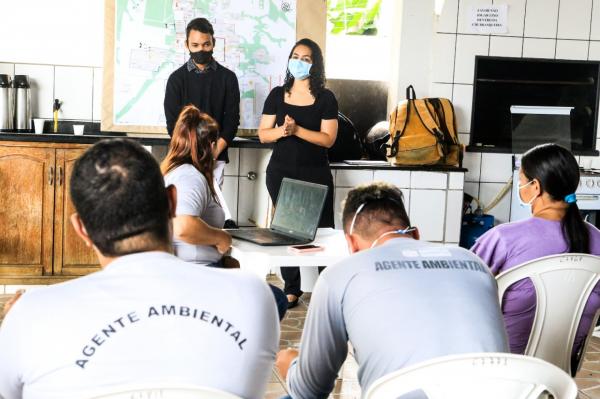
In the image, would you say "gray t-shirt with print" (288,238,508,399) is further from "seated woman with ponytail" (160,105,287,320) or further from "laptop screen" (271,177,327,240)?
"laptop screen" (271,177,327,240)

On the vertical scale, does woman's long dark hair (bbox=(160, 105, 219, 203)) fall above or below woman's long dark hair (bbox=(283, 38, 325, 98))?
below

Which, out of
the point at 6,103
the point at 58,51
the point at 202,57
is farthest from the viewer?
the point at 58,51

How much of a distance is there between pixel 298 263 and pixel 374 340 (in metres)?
1.13

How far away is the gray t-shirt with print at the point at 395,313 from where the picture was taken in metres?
1.67

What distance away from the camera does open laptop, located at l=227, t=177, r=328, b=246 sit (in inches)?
122

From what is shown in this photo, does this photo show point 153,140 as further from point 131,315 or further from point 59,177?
point 131,315

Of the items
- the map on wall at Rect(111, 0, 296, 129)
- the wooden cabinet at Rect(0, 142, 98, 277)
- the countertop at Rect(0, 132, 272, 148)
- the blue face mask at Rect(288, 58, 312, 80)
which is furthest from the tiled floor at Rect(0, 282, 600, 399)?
the map on wall at Rect(111, 0, 296, 129)

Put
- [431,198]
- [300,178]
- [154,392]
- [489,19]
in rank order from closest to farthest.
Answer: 1. [154,392]
2. [300,178]
3. [431,198]
4. [489,19]

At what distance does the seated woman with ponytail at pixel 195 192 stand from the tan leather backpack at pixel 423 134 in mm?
2308

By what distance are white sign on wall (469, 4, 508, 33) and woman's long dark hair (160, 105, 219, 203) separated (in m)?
3.06

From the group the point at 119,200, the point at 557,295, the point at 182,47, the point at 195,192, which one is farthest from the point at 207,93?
the point at 119,200

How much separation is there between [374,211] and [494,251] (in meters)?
0.68

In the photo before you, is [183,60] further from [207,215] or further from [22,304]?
[22,304]

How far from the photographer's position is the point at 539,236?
2.49m
